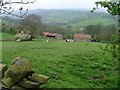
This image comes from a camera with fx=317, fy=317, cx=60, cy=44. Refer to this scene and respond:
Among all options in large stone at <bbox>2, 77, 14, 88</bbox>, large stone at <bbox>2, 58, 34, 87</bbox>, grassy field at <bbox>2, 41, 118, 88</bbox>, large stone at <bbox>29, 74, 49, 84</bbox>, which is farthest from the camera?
grassy field at <bbox>2, 41, 118, 88</bbox>

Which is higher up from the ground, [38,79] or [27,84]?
[38,79]

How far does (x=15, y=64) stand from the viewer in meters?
13.3

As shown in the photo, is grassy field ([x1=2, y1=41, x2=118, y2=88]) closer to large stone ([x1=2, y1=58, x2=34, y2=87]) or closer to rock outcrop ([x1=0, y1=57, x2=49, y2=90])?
rock outcrop ([x1=0, y1=57, x2=49, y2=90])

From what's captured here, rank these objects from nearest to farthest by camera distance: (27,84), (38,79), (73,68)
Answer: (27,84) < (38,79) < (73,68)

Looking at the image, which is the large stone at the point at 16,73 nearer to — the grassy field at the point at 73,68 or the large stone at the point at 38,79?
the large stone at the point at 38,79

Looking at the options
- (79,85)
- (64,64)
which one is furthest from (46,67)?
(79,85)

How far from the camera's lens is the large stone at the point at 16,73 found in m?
13.1

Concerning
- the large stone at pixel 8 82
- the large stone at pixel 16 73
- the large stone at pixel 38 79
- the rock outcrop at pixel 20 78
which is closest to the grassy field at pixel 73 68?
the large stone at pixel 38 79

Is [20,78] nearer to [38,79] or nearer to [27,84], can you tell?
[27,84]

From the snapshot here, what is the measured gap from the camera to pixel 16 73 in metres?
13.2

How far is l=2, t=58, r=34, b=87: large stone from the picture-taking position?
13094 millimetres

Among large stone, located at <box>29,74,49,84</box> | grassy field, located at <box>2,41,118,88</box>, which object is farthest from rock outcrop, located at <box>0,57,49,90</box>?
grassy field, located at <box>2,41,118,88</box>

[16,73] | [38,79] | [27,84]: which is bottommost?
[27,84]

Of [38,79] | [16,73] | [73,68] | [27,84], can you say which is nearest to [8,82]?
[16,73]
